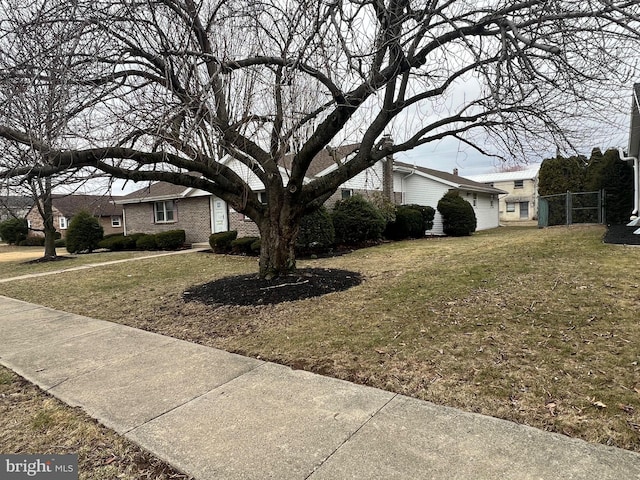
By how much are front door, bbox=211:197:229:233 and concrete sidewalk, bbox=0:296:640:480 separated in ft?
48.4

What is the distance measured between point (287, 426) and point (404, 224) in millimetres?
15254

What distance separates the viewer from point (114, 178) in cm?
600

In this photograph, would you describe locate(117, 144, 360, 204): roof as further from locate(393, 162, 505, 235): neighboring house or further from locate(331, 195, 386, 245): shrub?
locate(393, 162, 505, 235): neighboring house

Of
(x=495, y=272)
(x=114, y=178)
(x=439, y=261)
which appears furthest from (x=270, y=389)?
(x=439, y=261)

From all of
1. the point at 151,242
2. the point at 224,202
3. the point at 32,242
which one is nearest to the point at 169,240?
the point at 151,242

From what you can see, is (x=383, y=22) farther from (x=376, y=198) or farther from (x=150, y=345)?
(x=376, y=198)

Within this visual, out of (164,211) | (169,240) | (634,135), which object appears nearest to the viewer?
(634,135)

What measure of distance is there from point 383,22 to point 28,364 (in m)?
5.80

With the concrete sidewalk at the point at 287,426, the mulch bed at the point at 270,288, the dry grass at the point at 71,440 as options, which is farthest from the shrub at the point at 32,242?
the dry grass at the point at 71,440

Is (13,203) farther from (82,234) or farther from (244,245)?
(244,245)

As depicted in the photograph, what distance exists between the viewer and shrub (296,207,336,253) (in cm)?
1289

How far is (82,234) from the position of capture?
772 inches

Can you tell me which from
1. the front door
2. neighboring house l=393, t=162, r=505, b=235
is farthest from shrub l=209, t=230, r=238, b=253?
neighboring house l=393, t=162, r=505, b=235

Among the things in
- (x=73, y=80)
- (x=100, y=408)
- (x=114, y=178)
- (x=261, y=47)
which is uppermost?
(x=261, y=47)
